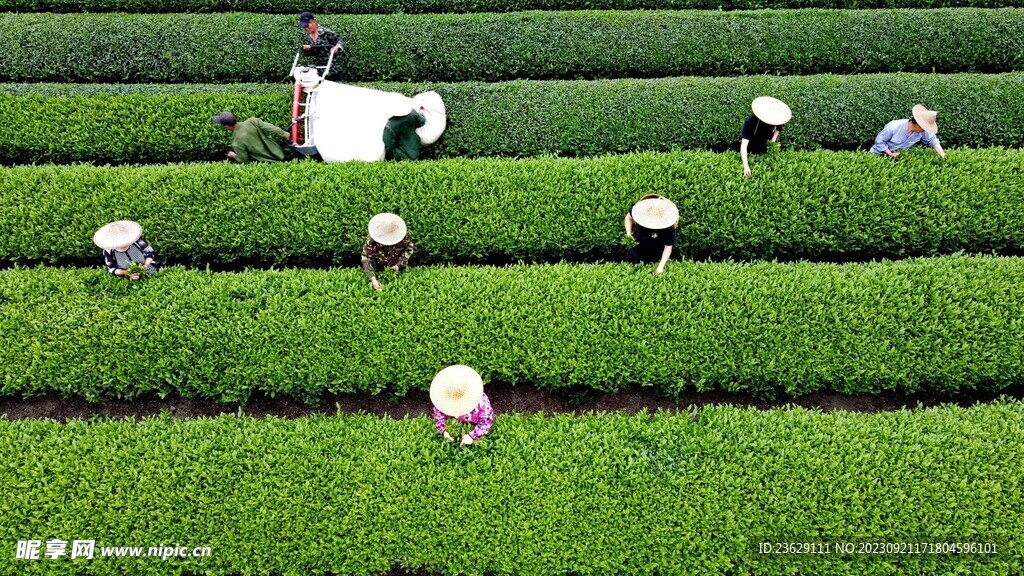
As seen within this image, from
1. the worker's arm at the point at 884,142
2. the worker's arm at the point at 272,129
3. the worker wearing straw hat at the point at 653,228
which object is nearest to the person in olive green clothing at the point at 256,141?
the worker's arm at the point at 272,129

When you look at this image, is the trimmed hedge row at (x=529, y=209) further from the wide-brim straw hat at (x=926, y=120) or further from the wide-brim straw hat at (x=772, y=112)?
the wide-brim straw hat at (x=772, y=112)

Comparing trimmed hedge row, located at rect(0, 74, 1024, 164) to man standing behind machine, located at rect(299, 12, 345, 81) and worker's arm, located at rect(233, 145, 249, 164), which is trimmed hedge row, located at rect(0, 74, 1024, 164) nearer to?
worker's arm, located at rect(233, 145, 249, 164)

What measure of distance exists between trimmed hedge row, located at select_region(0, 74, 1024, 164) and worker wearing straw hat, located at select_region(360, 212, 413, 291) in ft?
8.70

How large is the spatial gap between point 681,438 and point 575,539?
1557mm

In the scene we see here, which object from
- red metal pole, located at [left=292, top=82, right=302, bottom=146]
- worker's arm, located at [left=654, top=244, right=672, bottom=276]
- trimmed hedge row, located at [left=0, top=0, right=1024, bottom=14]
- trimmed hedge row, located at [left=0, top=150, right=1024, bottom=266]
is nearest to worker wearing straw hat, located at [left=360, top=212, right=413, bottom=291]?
trimmed hedge row, located at [left=0, top=150, right=1024, bottom=266]

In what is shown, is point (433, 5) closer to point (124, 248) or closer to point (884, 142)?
point (124, 248)

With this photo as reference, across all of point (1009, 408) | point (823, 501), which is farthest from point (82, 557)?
point (1009, 408)

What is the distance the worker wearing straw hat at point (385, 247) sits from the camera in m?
6.34

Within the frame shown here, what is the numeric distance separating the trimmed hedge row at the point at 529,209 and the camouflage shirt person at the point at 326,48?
280 centimetres

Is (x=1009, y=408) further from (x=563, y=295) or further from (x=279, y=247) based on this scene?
(x=279, y=247)

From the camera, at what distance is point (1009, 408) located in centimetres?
618

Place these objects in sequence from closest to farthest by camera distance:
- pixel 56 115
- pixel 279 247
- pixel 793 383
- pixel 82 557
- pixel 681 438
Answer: pixel 82 557
pixel 681 438
pixel 793 383
pixel 279 247
pixel 56 115

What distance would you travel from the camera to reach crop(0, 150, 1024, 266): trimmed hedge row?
24.5 ft

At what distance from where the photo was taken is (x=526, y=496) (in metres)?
5.69
